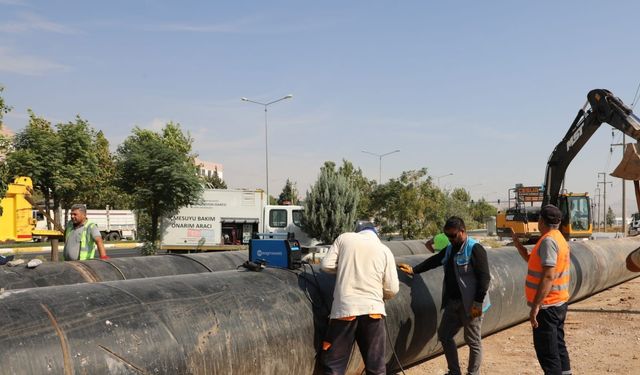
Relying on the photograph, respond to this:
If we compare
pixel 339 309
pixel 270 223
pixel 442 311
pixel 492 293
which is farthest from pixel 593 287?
pixel 270 223

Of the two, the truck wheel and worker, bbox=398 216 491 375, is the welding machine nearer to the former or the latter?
worker, bbox=398 216 491 375

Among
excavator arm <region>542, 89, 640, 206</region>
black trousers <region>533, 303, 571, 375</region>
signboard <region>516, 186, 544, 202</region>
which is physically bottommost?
black trousers <region>533, 303, 571, 375</region>

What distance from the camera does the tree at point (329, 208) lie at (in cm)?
2458

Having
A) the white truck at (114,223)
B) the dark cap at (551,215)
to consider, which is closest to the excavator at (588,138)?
the dark cap at (551,215)

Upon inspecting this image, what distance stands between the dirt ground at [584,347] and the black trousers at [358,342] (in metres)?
1.81

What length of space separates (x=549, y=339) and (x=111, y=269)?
4.89 meters

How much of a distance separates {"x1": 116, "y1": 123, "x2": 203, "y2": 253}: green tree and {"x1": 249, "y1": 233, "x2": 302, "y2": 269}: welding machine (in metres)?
16.9

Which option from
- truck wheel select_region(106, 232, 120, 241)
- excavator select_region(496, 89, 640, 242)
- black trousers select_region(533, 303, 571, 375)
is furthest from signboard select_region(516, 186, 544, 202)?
truck wheel select_region(106, 232, 120, 241)

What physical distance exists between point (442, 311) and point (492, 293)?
146cm

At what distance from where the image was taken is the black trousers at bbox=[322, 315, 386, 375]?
17.2ft

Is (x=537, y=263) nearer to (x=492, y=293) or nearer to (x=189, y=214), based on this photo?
(x=492, y=293)

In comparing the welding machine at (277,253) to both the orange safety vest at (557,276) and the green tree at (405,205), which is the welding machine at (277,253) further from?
the green tree at (405,205)

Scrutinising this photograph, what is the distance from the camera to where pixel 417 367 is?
7219mm

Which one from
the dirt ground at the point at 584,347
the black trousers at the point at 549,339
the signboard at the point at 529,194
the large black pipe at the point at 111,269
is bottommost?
the dirt ground at the point at 584,347
